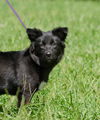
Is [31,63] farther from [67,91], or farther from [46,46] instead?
[67,91]

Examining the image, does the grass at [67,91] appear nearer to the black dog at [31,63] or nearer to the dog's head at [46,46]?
the black dog at [31,63]

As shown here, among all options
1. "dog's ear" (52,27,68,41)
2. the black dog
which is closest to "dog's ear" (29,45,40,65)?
the black dog

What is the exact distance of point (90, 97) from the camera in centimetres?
541

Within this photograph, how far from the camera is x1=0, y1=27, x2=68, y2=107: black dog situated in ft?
16.9

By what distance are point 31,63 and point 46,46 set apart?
38 centimetres

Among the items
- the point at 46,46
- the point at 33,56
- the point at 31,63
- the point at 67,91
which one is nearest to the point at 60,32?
the point at 46,46

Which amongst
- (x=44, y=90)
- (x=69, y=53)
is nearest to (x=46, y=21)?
(x=69, y=53)

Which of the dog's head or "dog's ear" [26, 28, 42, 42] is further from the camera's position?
"dog's ear" [26, 28, 42, 42]

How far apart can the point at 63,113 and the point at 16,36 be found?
481 centimetres

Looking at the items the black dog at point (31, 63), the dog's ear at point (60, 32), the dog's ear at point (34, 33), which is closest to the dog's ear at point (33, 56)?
the black dog at point (31, 63)

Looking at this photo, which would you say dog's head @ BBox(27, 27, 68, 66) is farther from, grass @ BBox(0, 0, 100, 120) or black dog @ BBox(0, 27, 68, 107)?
grass @ BBox(0, 0, 100, 120)

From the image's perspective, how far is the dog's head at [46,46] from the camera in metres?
5.38

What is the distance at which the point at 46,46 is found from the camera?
550 centimetres

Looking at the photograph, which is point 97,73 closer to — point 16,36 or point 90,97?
point 90,97
